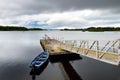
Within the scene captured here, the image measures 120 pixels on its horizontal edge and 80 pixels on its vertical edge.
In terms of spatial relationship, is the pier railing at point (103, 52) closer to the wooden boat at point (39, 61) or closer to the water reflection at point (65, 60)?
the water reflection at point (65, 60)

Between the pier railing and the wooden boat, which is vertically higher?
the pier railing

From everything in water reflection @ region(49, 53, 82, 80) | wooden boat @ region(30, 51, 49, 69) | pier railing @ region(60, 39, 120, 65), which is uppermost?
pier railing @ region(60, 39, 120, 65)

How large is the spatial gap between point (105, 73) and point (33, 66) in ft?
22.7

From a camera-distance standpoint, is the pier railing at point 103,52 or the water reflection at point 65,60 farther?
the water reflection at point 65,60

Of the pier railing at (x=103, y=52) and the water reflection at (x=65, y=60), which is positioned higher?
the pier railing at (x=103, y=52)

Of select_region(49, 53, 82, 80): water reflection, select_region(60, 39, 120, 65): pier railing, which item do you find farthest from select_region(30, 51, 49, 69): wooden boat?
select_region(60, 39, 120, 65): pier railing

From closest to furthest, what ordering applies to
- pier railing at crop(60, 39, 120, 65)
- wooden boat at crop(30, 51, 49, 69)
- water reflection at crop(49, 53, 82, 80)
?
pier railing at crop(60, 39, 120, 65) < wooden boat at crop(30, 51, 49, 69) < water reflection at crop(49, 53, 82, 80)

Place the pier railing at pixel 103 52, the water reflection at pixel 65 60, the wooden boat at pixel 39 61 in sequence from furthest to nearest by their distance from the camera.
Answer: the water reflection at pixel 65 60
the wooden boat at pixel 39 61
the pier railing at pixel 103 52

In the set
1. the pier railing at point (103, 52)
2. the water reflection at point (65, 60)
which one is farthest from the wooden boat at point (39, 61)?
the pier railing at point (103, 52)

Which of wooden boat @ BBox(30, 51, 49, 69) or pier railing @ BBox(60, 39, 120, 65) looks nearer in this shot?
pier railing @ BBox(60, 39, 120, 65)

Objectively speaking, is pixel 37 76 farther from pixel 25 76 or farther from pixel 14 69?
pixel 14 69

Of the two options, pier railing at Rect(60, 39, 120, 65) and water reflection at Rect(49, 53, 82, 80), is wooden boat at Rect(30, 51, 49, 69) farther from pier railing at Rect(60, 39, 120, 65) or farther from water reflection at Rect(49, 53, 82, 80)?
pier railing at Rect(60, 39, 120, 65)

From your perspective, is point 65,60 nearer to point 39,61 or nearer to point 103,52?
point 39,61

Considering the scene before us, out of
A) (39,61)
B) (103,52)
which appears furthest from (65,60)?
(103,52)
